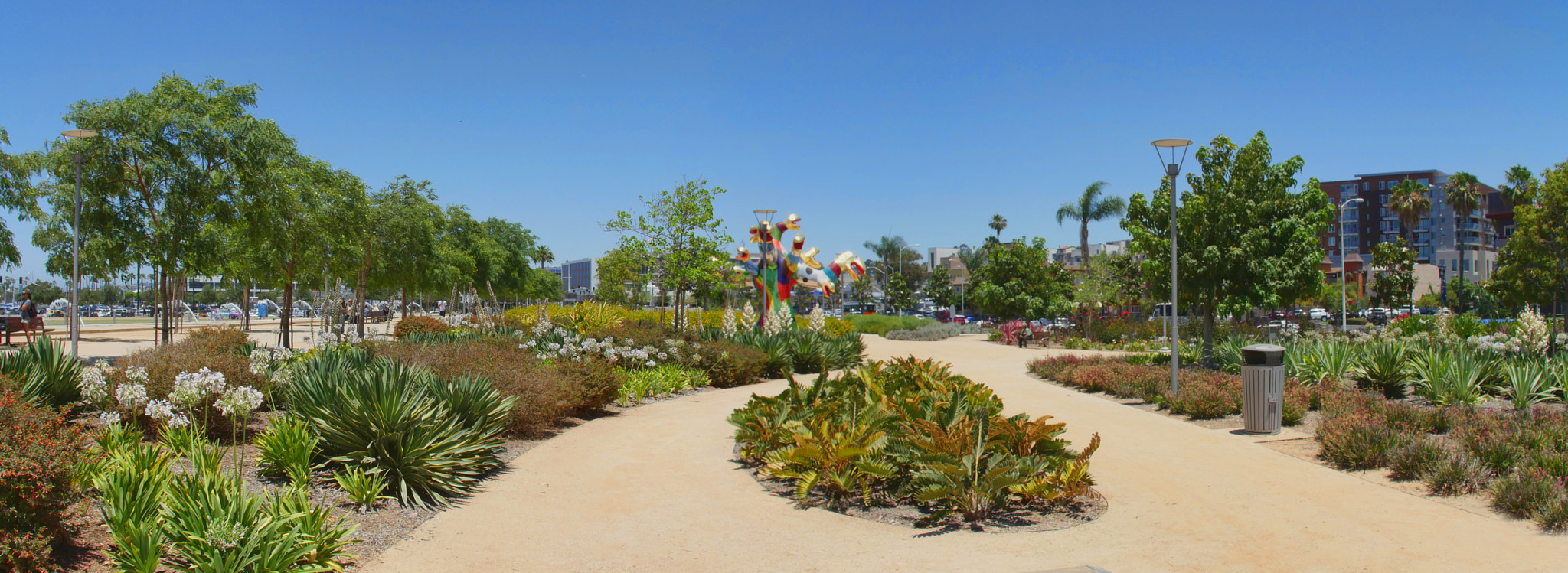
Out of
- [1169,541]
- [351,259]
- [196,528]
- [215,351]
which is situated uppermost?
[351,259]

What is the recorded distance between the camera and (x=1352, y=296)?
224 ft

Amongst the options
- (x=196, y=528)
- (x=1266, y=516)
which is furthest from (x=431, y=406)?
(x=1266, y=516)

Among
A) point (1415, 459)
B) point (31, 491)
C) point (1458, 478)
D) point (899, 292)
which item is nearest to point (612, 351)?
point (31, 491)

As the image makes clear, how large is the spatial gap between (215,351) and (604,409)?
4592 mm

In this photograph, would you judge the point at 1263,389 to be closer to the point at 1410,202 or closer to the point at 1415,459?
the point at 1415,459

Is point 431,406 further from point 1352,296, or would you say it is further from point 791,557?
point 1352,296

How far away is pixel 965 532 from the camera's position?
19.0ft

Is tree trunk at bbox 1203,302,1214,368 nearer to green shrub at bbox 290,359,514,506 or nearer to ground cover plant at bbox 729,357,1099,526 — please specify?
ground cover plant at bbox 729,357,1099,526

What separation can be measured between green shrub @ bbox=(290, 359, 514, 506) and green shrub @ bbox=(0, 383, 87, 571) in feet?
6.26

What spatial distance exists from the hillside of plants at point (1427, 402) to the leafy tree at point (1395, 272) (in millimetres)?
49967

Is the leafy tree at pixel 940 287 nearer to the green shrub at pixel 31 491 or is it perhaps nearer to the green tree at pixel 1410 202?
the green tree at pixel 1410 202

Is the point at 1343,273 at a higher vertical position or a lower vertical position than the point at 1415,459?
higher

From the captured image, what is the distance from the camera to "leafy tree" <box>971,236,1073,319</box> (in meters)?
37.0

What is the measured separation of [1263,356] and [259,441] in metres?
10.1
